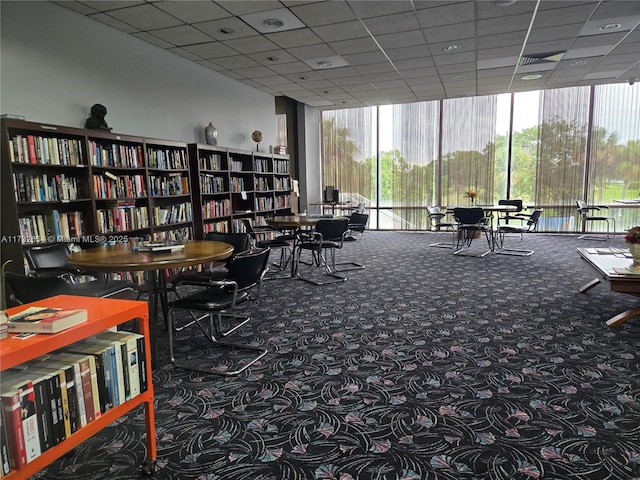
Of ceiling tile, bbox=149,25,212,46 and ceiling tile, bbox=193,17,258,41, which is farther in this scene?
ceiling tile, bbox=149,25,212,46

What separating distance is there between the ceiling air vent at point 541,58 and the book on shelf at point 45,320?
7.54m

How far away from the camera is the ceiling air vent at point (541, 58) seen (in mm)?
6709

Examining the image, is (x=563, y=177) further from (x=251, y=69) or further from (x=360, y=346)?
(x=360, y=346)

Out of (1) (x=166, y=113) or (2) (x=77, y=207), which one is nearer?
(2) (x=77, y=207)

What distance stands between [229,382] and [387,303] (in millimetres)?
2264

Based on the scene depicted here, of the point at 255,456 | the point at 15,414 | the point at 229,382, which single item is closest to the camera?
the point at 15,414

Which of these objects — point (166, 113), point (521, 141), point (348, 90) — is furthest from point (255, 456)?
point (521, 141)

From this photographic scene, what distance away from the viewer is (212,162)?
6.90 meters

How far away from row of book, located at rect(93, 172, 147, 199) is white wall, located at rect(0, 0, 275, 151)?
0.65m

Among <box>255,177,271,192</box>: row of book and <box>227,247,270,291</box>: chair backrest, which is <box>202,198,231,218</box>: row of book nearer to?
<box>255,177,271,192</box>: row of book

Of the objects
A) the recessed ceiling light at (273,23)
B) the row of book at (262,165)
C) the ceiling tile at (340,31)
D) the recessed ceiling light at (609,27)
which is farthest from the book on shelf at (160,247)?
the recessed ceiling light at (609,27)

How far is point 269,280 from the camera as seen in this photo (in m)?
5.91

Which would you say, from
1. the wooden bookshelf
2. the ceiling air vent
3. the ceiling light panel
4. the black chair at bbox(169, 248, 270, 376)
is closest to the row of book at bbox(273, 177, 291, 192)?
the ceiling light panel

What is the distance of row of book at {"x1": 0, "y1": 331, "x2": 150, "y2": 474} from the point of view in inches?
53.2
